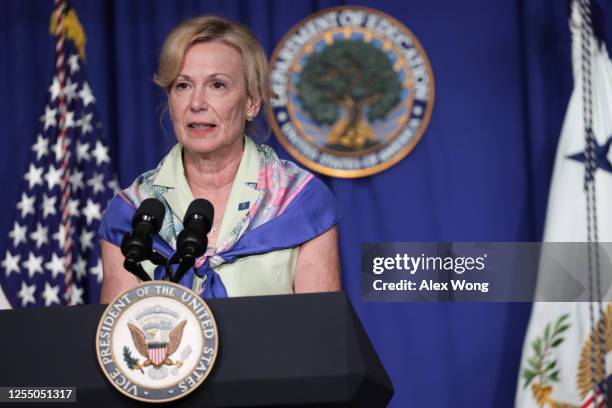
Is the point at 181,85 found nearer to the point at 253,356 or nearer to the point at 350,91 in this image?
the point at 253,356

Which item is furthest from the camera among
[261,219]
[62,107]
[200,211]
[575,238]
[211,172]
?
[62,107]

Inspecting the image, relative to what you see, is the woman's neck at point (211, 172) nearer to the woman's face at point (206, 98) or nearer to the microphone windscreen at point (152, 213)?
the woman's face at point (206, 98)

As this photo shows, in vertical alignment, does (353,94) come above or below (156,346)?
above

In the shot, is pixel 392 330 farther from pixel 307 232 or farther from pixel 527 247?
pixel 307 232

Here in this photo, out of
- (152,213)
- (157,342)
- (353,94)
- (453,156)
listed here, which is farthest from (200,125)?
(453,156)

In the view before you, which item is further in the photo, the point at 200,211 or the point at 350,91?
the point at 350,91

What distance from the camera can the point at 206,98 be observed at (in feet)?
6.54

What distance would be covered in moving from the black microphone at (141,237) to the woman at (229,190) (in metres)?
0.50

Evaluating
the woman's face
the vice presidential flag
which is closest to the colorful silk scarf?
the woman's face

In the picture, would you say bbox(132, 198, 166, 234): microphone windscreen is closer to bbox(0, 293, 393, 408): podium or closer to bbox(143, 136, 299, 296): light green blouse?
bbox(0, 293, 393, 408): podium

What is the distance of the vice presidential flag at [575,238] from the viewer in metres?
3.55

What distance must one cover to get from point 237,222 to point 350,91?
2035mm

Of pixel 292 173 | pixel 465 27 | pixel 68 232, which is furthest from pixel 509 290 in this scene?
pixel 68 232

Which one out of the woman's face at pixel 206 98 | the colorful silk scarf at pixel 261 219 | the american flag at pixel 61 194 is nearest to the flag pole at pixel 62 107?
the american flag at pixel 61 194
